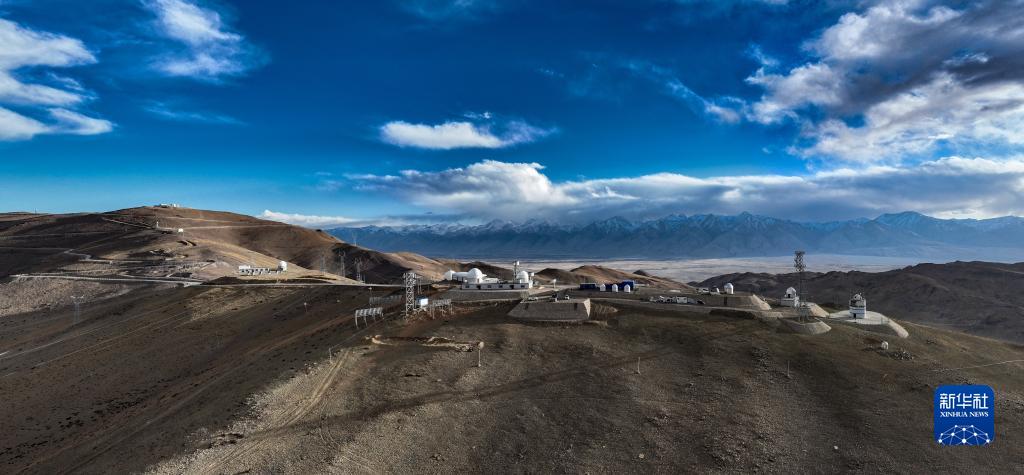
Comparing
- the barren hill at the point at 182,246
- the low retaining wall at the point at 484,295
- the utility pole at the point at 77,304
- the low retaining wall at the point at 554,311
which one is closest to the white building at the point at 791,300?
the low retaining wall at the point at 554,311

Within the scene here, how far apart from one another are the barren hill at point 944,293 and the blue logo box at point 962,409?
85.5 metres

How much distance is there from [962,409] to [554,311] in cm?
2567

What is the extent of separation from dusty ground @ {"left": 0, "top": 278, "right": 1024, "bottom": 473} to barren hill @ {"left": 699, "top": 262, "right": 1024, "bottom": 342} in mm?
62693

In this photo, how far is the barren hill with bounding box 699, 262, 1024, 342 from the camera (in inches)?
3556

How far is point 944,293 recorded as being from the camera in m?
104

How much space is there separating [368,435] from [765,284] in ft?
459

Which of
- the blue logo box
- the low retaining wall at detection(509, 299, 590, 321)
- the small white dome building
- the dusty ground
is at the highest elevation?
the small white dome building

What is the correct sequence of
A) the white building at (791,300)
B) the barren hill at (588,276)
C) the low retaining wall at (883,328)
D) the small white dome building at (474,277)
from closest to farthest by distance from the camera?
the low retaining wall at (883,328), the white building at (791,300), the small white dome building at (474,277), the barren hill at (588,276)

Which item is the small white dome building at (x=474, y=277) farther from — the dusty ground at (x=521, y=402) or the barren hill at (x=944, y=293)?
the barren hill at (x=944, y=293)

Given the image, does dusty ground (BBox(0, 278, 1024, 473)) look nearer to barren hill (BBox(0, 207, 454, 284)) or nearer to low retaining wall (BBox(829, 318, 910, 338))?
low retaining wall (BBox(829, 318, 910, 338))

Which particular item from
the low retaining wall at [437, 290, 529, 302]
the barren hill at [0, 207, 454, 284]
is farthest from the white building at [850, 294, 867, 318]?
the barren hill at [0, 207, 454, 284]

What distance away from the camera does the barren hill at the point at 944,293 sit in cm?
9031

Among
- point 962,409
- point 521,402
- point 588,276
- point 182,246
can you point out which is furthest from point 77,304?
point 588,276

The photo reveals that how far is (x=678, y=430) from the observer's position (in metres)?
25.7
